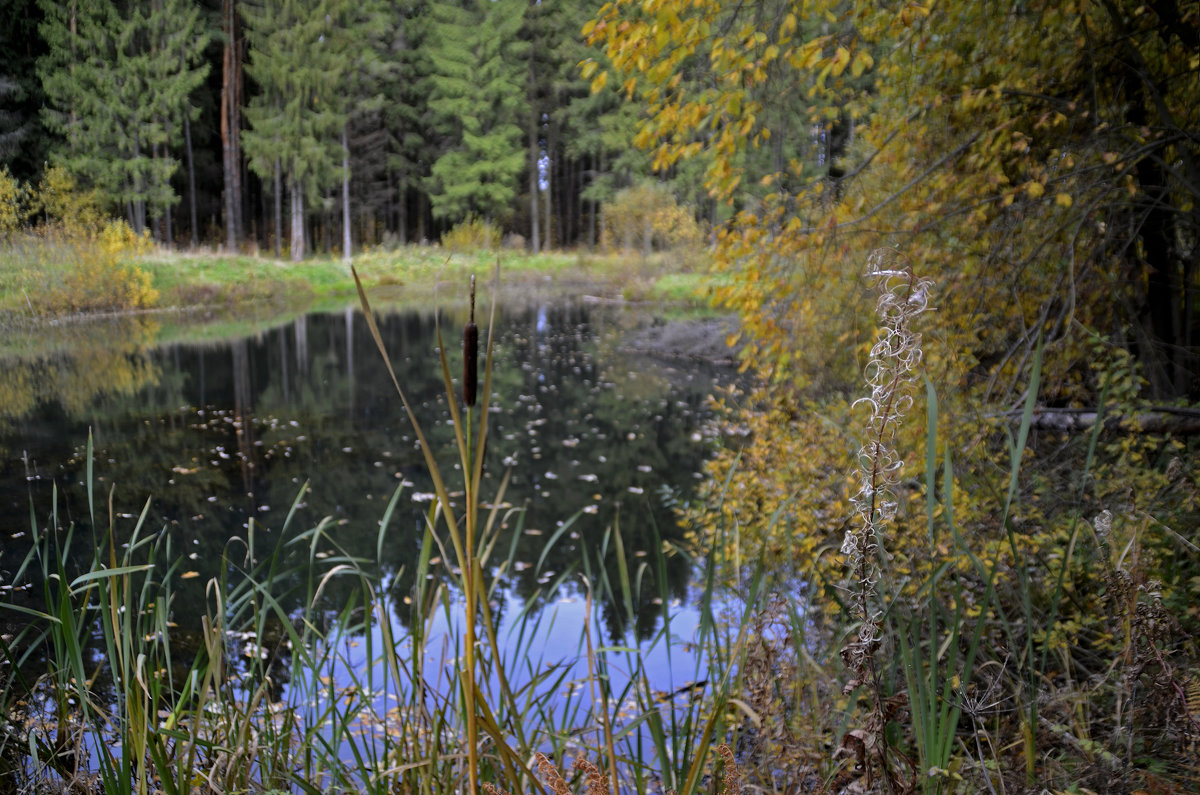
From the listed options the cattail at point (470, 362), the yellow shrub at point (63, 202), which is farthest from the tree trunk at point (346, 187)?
the cattail at point (470, 362)

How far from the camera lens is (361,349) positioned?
49.8 ft

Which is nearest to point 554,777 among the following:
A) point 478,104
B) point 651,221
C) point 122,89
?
point 122,89

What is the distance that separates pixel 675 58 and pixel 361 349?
12360 millimetres

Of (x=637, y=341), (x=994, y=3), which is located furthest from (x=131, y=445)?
(x=637, y=341)

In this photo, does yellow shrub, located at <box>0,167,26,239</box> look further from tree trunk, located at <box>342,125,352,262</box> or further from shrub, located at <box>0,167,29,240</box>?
tree trunk, located at <box>342,125,352,262</box>

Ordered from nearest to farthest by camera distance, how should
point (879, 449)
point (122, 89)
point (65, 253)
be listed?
point (879, 449), point (65, 253), point (122, 89)

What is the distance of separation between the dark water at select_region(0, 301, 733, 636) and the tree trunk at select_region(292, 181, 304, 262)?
45.4ft

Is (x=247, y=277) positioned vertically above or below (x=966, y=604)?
above

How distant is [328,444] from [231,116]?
908 inches

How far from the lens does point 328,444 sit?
8.64 m

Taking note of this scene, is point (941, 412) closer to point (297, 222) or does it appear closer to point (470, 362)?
point (470, 362)

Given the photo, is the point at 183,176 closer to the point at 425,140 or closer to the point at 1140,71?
the point at 425,140

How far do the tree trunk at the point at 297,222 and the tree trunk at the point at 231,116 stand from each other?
1875 millimetres

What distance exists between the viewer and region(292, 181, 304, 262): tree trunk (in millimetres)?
28297
